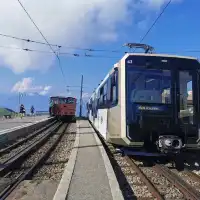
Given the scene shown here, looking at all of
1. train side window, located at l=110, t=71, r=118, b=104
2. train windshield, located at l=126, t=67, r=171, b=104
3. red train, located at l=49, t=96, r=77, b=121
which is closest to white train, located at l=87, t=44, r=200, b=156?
train windshield, located at l=126, t=67, r=171, b=104

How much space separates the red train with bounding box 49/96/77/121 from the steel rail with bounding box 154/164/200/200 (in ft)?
115

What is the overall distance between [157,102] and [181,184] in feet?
10.8

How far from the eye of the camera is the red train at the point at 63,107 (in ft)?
151

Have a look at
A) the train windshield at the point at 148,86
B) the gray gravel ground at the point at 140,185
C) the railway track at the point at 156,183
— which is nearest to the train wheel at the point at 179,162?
the railway track at the point at 156,183

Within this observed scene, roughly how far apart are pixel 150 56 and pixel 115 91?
1615 millimetres

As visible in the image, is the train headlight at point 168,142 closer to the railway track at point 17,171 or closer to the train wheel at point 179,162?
the train wheel at point 179,162

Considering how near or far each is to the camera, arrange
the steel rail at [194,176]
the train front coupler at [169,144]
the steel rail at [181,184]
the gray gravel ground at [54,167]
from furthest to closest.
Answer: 1. the train front coupler at [169,144]
2. the gray gravel ground at [54,167]
3. the steel rail at [194,176]
4. the steel rail at [181,184]

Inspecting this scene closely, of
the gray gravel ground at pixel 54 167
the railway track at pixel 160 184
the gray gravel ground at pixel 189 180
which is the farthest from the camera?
the gray gravel ground at pixel 54 167

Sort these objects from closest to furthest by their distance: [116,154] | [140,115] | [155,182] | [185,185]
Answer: [185,185], [155,182], [140,115], [116,154]

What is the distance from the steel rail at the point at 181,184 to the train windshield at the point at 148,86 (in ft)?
6.73

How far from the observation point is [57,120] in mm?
51594

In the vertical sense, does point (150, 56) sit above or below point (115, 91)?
above

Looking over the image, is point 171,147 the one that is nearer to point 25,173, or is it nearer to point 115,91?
point 115,91

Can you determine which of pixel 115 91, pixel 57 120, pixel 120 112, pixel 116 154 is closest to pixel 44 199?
pixel 120 112
